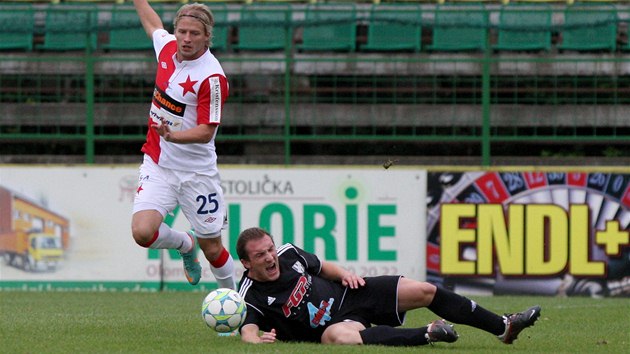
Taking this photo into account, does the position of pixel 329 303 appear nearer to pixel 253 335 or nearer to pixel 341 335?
pixel 341 335

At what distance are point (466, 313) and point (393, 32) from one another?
10.3 m

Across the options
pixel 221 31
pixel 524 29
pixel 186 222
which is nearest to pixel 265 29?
pixel 221 31

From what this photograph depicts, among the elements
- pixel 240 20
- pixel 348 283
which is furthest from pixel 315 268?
pixel 240 20

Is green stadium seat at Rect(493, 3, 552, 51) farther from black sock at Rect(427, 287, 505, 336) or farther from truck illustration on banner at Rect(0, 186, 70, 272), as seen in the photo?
black sock at Rect(427, 287, 505, 336)

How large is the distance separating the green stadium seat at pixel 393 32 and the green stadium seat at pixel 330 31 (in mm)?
257

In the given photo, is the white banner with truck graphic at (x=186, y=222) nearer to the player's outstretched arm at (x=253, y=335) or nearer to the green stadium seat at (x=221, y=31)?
the green stadium seat at (x=221, y=31)

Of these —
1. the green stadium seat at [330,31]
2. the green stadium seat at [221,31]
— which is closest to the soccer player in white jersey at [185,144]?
the green stadium seat at [330,31]

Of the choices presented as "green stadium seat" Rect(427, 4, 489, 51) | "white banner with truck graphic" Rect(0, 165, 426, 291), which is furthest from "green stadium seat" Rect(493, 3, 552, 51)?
"white banner with truck graphic" Rect(0, 165, 426, 291)

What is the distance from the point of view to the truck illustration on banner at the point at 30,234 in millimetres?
14367

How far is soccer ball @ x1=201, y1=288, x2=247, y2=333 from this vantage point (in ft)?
24.3

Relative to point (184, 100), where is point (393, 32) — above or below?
above

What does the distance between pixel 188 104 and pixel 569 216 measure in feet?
23.3

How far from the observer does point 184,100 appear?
8.34 meters

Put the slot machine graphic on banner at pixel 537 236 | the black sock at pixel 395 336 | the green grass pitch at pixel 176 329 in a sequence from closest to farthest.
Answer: the black sock at pixel 395 336
the green grass pitch at pixel 176 329
the slot machine graphic on banner at pixel 537 236
